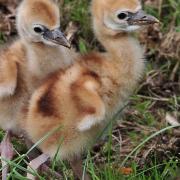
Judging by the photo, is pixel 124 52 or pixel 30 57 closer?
pixel 124 52

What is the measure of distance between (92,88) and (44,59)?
1.31 feet

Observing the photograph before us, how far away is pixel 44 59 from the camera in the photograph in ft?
14.2

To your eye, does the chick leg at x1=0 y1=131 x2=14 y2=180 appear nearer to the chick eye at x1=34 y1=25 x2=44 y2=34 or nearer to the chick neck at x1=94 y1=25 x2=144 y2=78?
the chick eye at x1=34 y1=25 x2=44 y2=34

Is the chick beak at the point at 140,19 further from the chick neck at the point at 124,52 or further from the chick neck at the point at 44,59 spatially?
the chick neck at the point at 44,59

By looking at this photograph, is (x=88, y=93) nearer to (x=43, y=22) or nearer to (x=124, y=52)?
(x=124, y=52)

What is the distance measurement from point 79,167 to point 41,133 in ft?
1.31

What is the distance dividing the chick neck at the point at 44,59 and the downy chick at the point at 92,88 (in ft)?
0.64

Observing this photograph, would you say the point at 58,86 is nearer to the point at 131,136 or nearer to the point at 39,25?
the point at 39,25

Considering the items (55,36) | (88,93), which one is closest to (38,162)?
(88,93)

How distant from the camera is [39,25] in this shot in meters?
4.26

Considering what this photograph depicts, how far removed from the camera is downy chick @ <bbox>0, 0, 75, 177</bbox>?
4.25 meters

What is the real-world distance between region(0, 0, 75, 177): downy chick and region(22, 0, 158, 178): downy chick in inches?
6.9

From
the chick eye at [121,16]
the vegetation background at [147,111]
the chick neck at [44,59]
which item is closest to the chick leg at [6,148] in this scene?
the vegetation background at [147,111]

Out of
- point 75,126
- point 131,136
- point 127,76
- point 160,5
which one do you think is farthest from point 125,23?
point 160,5
